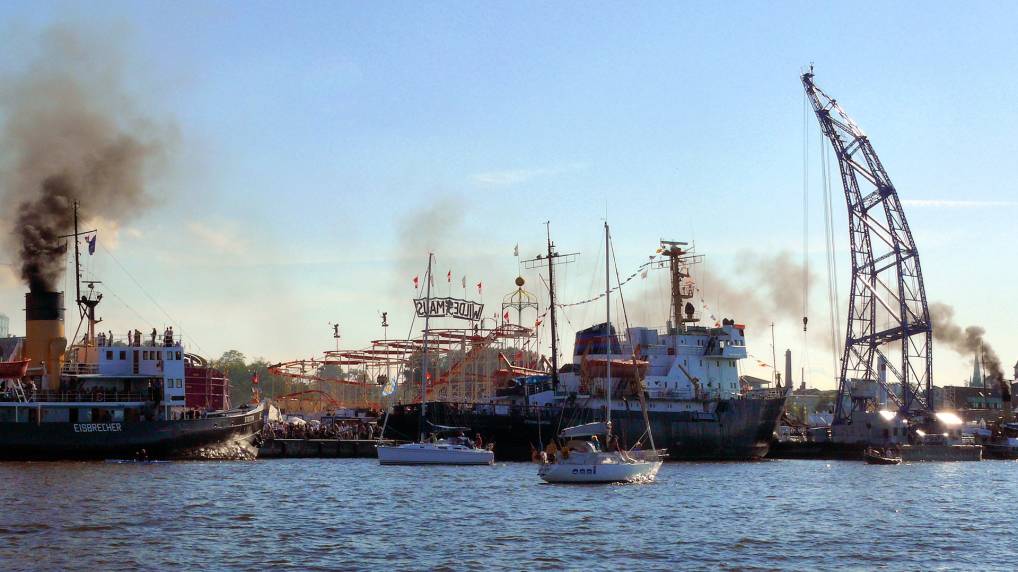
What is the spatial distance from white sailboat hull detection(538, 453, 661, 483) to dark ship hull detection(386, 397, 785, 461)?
20.6 meters

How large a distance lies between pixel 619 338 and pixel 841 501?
39.2m

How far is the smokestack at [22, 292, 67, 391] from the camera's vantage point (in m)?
76.4

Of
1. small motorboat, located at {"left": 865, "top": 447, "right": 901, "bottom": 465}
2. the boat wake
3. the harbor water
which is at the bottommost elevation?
small motorboat, located at {"left": 865, "top": 447, "right": 901, "bottom": 465}

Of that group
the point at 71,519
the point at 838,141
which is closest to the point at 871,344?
the point at 838,141

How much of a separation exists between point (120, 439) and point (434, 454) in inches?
783

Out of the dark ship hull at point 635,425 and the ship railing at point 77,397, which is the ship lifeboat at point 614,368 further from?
the ship railing at point 77,397

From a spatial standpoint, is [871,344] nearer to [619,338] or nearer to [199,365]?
[619,338]

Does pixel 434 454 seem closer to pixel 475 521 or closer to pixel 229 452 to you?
pixel 229 452

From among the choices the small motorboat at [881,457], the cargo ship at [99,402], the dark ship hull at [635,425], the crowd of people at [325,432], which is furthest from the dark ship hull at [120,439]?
the small motorboat at [881,457]

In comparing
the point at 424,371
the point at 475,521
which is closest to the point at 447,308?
the point at 424,371

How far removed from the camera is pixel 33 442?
242ft

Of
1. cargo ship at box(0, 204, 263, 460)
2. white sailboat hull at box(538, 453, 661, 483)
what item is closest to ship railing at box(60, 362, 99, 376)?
cargo ship at box(0, 204, 263, 460)

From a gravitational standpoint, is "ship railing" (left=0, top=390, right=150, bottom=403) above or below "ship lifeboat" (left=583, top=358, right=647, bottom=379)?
below

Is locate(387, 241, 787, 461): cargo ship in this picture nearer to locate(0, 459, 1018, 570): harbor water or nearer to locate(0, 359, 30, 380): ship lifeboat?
locate(0, 459, 1018, 570): harbor water
